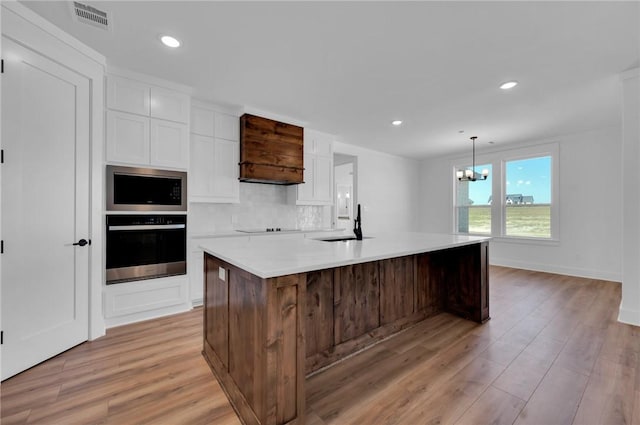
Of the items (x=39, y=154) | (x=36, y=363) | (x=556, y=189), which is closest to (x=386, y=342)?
(x=36, y=363)

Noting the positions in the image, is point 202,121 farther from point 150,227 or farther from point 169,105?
point 150,227

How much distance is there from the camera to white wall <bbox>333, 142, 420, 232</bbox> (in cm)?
616

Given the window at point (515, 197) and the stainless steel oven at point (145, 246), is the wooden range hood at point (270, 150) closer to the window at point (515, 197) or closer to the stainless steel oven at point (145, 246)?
the stainless steel oven at point (145, 246)

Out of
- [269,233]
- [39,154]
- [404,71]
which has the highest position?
[404,71]

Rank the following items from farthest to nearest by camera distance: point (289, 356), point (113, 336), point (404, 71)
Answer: point (404, 71) < point (113, 336) < point (289, 356)

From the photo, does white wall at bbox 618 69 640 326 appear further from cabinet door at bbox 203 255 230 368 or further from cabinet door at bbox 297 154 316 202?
cabinet door at bbox 203 255 230 368

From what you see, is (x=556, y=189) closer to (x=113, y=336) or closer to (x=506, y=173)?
(x=506, y=173)

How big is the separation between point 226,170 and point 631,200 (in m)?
4.68

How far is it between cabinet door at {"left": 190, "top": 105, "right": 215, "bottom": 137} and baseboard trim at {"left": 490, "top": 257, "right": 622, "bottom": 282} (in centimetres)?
619

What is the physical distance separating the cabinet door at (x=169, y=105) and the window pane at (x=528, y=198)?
6295mm

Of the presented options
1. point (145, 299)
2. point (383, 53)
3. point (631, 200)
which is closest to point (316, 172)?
point (383, 53)

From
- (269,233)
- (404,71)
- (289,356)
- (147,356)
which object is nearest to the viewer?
(289,356)

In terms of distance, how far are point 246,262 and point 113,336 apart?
2.10 m

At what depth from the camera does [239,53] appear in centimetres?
246
